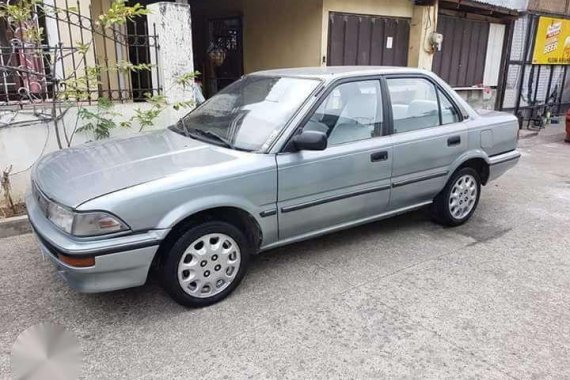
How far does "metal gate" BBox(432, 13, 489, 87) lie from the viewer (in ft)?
33.3

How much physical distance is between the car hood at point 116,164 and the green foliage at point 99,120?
1.59 metres

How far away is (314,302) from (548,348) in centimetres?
149

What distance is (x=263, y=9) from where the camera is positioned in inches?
348

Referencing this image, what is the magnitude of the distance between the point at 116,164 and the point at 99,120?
2381mm

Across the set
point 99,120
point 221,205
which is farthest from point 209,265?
point 99,120

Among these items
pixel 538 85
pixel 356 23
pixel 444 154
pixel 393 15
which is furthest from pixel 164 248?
pixel 538 85

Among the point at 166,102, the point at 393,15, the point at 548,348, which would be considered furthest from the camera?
the point at 393,15

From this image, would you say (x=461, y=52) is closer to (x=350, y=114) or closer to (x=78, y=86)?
(x=350, y=114)

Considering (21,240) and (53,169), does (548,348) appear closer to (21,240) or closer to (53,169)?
(53,169)

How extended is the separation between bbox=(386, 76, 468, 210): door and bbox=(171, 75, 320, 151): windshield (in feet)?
3.07

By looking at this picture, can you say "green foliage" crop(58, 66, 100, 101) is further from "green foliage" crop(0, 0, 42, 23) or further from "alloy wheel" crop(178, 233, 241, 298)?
"alloy wheel" crop(178, 233, 241, 298)

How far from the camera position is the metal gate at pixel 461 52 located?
10156 mm

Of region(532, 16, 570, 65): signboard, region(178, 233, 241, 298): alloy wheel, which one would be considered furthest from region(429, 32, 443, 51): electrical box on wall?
region(178, 233, 241, 298): alloy wheel

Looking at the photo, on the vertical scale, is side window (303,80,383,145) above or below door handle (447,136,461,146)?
above
